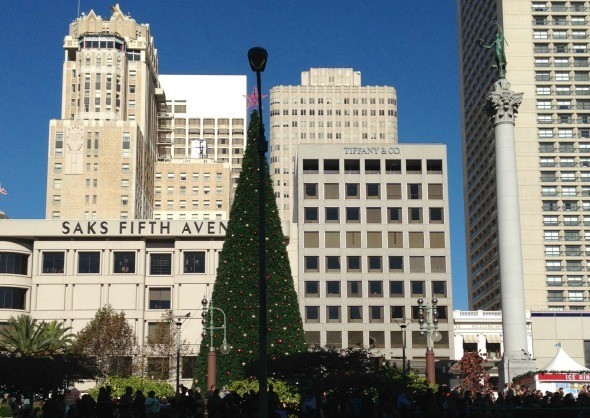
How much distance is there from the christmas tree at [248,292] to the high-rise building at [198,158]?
100 meters

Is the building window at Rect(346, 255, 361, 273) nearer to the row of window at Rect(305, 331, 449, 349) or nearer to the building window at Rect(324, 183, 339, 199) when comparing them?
the row of window at Rect(305, 331, 449, 349)

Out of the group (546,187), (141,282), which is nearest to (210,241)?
(141,282)

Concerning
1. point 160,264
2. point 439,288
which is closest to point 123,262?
point 160,264

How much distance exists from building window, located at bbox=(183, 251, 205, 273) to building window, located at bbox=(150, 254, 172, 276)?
1543mm

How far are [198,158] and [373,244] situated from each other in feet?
272

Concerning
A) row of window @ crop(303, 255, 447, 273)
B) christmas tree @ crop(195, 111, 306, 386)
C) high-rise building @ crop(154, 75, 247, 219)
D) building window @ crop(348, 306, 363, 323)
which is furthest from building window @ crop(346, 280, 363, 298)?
high-rise building @ crop(154, 75, 247, 219)

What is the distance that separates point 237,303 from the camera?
201ft

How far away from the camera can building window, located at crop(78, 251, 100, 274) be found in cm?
8938

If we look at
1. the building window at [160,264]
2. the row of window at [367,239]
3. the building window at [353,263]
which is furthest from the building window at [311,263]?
the building window at [160,264]

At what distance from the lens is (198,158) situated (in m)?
175

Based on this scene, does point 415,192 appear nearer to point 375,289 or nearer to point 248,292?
point 375,289

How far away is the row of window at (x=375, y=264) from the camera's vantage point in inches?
3789

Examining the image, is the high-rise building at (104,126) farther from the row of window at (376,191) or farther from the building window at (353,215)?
the building window at (353,215)

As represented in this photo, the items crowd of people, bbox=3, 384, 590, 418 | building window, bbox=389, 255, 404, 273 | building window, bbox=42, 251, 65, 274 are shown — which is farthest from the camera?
building window, bbox=389, 255, 404, 273
